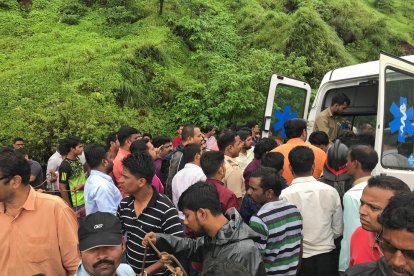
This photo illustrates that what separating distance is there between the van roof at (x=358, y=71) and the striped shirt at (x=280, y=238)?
300 cm

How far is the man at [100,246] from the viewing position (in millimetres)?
1911

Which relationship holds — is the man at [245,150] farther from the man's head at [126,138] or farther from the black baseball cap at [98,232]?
the black baseball cap at [98,232]

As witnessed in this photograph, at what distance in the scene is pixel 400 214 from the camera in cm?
158

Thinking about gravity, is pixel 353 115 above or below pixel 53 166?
above

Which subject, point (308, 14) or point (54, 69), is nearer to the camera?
point (54, 69)

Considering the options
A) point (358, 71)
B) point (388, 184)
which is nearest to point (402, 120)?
point (358, 71)

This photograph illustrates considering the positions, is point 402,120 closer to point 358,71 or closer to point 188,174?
point 358,71

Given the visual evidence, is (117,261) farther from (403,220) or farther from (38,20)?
(38,20)

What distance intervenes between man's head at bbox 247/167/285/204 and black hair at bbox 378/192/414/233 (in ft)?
4.48

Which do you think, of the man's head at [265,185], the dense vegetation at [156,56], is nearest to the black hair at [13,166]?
the man's head at [265,185]

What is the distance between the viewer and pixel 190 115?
10.4 metres

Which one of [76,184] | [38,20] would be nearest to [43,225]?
[76,184]

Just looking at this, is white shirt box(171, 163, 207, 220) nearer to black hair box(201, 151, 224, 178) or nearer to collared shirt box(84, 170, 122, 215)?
black hair box(201, 151, 224, 178)

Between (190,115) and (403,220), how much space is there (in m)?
8.99
